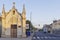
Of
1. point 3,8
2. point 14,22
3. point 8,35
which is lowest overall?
point 8,35

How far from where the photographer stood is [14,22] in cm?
5203

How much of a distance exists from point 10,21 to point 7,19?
1005 mm

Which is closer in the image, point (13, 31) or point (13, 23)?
point (13, 23)

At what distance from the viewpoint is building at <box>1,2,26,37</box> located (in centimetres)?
5194

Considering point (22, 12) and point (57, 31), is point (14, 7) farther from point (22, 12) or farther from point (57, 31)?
point (57, 31)

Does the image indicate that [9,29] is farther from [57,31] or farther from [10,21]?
[57,31]

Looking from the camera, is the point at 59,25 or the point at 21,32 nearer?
the point at 21,32

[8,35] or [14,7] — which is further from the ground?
[14,7]

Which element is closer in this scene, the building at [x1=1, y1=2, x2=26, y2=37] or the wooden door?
the building at [x1=1, y1=2, x2=26, y2=37]

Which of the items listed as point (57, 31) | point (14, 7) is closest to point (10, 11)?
point (14, 7)

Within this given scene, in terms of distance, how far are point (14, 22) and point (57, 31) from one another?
82.0m

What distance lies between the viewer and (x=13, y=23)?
5206 cm

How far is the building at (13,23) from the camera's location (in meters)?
51.9

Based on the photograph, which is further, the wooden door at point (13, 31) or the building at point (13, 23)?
the wooden door at point (13, 31)
